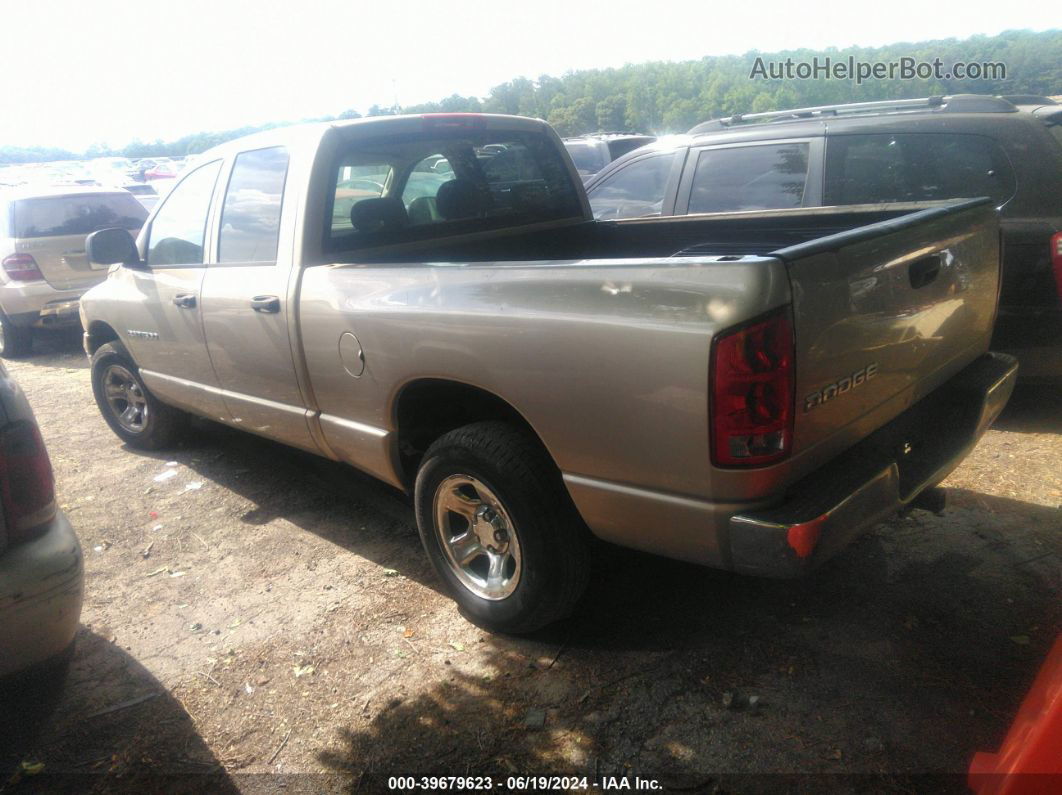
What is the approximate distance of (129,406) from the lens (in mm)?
5488

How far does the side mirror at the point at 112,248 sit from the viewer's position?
4.59 meters

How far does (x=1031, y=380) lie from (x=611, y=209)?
123 inches

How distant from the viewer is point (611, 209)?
20.6 feet

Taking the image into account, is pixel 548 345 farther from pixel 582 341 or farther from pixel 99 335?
pixel 99 335

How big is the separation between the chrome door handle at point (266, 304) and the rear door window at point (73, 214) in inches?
259

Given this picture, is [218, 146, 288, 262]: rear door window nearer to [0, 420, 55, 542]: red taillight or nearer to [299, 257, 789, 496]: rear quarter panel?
[299, 257, 789, 496]: rear quarter panel

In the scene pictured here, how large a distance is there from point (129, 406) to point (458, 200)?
2.99m

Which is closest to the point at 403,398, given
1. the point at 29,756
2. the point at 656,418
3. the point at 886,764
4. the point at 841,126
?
the point at 656,418

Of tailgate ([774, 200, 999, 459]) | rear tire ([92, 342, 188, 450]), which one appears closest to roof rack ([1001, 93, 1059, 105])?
tailgate ([774, 200, 999, 459])

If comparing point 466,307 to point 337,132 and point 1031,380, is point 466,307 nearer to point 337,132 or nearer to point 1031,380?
point 337,132

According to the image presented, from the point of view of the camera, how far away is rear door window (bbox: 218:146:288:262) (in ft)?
12.1

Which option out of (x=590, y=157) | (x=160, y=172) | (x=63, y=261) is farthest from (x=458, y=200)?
(x=160, y=172)

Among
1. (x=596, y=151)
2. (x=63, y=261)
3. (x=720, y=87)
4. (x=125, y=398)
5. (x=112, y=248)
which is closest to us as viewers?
(x=112, y=248)

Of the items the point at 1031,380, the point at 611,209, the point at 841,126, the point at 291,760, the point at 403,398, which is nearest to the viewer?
the point at 291,760
